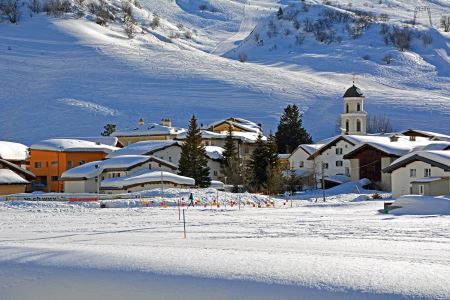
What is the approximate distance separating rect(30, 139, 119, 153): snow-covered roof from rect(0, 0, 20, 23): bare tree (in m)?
108

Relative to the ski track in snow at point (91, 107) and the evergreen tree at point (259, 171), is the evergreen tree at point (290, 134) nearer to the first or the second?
the evergreen tree at point (259, 171)

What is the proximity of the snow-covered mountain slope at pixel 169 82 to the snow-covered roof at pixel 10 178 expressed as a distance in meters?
48.6

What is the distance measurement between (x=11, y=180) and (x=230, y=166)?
1890 cm

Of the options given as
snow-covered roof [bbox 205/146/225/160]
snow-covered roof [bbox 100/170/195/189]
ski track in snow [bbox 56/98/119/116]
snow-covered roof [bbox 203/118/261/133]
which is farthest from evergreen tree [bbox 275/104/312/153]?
ski track in snow [bbox 56/98/119/116]

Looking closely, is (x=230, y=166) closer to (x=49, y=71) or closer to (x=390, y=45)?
(x=49, y=71)

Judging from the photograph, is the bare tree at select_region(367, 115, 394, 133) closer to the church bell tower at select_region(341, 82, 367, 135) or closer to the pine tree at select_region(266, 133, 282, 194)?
the church bell tower at select_region(341, 82, 367, 135)

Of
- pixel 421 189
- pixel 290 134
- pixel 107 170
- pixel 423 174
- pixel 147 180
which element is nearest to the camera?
pixel 421 189

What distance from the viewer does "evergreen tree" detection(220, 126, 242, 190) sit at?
213 ft

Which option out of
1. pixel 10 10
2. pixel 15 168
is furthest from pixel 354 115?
pixel 10 10

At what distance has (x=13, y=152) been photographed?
71312 millimetres

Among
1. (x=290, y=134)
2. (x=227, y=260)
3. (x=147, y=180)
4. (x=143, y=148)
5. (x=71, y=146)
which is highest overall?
(x=290, y=134)

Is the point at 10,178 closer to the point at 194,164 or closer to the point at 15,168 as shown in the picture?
the point at 15,168

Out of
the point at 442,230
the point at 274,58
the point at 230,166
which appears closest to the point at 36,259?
the point at 442,230

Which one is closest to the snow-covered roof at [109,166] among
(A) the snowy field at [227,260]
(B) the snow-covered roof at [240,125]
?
(A) the snowy field at [227,260]
